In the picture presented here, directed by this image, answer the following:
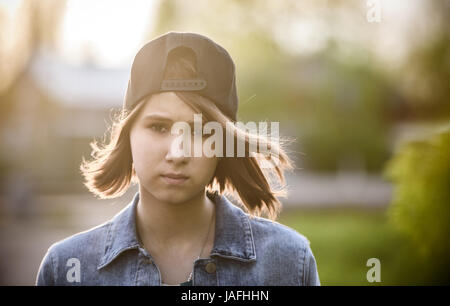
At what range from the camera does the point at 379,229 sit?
17.1 feet

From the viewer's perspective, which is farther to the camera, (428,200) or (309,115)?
(309,115)

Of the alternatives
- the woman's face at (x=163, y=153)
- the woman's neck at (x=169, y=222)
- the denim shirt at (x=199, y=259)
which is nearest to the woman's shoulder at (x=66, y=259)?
the denim shirt at (x=199, y=259)

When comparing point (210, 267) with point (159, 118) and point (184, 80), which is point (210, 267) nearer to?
point (159, 118)

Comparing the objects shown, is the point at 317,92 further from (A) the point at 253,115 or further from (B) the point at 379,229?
(B) the point at 379,229

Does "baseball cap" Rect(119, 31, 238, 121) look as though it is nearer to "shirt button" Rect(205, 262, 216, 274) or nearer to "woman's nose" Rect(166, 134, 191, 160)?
"woman's nose" Rect(166, 134, 191, 160)

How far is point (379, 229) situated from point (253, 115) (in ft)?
11.2

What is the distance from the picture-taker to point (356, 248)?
14.7ft

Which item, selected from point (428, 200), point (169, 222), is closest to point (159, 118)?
point (169, 222)

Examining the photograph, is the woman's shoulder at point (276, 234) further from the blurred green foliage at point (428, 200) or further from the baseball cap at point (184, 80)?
the blurred green foliage at point (428, 200)

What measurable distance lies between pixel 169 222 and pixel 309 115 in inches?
339

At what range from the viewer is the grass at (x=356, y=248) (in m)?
2.97

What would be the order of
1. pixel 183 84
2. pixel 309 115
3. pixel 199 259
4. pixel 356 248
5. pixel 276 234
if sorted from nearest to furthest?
pixel 183 84 < pixel 199 259 < pixel 276 234 < pixel 356 248 < pixel 309 115

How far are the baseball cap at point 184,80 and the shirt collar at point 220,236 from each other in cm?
42

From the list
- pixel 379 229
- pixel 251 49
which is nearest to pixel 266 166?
pixel 379 229
